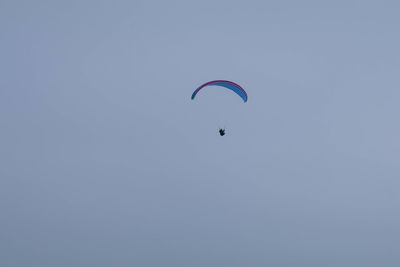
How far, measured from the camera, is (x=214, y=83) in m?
50.2

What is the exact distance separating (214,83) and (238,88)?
10.0 ft

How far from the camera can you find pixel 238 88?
51.4m
